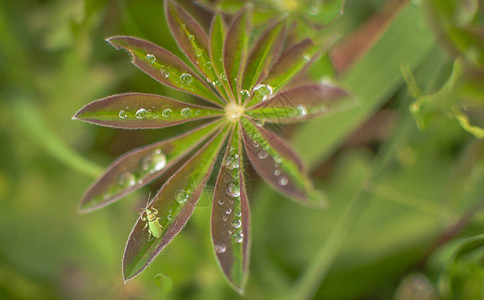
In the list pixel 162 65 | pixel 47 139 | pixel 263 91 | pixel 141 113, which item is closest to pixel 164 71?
pixel 162 65

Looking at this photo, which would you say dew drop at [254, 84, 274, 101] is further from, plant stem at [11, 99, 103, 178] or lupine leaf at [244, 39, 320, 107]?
plant stem at [11, 99, 103, 178]

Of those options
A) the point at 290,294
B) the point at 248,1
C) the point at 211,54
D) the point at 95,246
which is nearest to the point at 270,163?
the point at 211,54

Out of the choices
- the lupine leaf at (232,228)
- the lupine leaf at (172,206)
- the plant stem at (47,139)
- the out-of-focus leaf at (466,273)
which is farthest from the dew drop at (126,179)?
the out-of-focus leaf at (466,273)

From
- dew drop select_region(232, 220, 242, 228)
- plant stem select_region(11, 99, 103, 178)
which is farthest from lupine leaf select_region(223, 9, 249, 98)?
plant stem select_region(11, 99, 103, 178)

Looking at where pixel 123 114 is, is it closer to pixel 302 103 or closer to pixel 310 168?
pixel 302 103

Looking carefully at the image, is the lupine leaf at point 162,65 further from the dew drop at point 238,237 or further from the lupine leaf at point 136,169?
the dew drop at point 238,237
